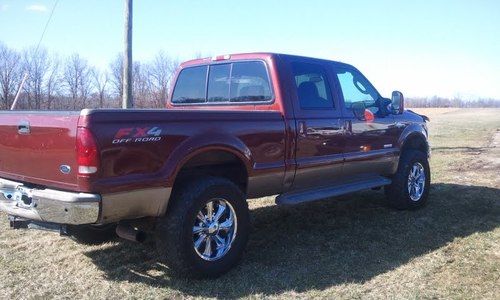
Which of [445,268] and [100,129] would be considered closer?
[100,129]

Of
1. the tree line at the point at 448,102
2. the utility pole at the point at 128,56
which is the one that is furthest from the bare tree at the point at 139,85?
the tree line at the point at 448,102

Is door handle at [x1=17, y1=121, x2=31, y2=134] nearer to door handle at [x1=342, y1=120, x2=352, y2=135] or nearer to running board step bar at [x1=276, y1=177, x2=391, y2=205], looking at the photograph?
running board step bar at [x1=276, y1=177, x2=391, y2=205]

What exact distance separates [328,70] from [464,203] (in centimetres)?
302

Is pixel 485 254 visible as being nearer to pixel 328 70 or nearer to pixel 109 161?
pixel 328 70

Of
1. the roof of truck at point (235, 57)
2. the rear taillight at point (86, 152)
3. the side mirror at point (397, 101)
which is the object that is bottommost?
the rear taillight at point (86, 152)

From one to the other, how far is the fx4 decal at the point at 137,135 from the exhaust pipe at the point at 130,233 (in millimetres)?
856

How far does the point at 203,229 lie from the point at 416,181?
12.7ft

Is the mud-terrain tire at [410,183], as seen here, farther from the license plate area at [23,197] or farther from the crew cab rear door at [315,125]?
the license plate area at [23,197]

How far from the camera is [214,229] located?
13.7 ft

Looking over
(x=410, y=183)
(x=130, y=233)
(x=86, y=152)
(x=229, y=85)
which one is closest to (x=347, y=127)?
(x=229, y=85)

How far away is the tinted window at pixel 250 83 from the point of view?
5.04 metres

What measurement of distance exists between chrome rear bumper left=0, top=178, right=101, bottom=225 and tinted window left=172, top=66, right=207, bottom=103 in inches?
93.7

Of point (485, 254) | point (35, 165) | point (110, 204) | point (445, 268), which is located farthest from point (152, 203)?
point (485, 254)

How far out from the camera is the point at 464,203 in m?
6.89
